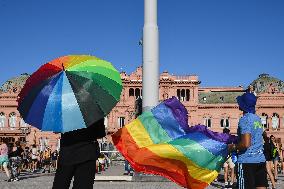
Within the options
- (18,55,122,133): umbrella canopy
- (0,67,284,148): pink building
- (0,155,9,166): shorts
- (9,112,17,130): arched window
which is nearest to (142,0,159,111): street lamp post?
(0,155,9,166): shorts

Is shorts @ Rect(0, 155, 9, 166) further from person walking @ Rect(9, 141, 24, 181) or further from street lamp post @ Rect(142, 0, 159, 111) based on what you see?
street lamp post @ Rect(142, 0, 159, 111)

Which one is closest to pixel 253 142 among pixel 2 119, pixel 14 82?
pixel 2 119

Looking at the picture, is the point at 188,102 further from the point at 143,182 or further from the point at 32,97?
the point at 32,97

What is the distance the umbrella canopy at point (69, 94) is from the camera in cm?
509

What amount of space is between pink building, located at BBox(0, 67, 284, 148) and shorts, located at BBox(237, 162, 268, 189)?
190 ft

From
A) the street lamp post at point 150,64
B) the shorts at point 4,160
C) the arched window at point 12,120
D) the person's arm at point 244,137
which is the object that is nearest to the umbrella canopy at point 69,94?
the person's arm at point 244,137

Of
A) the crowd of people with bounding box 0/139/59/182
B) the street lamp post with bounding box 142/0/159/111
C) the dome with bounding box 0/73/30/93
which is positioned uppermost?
the dome with bounding box 0/73/30/93

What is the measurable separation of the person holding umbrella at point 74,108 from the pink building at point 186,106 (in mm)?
58675

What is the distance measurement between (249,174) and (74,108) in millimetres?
2307

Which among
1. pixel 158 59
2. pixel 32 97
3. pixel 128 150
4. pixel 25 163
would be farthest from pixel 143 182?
pixel 25 163

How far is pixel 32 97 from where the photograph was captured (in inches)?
209

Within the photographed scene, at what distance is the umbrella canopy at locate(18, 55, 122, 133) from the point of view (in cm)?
509

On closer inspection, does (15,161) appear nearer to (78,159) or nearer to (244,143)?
(78,159)

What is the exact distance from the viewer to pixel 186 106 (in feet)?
215
